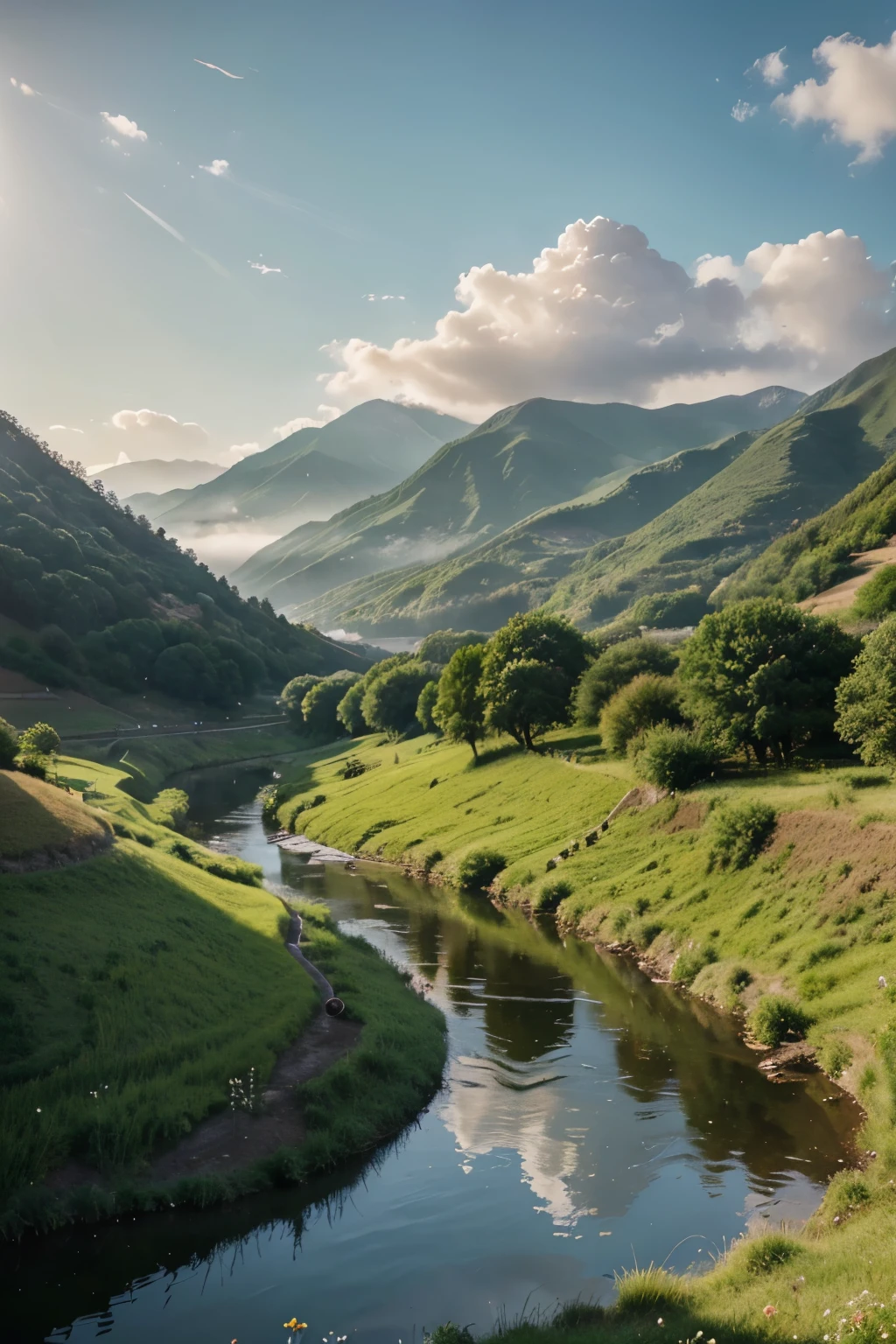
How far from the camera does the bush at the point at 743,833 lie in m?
48.1

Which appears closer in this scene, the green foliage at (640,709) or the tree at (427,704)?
the green foliage at (640,709)

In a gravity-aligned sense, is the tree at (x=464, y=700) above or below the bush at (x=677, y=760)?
above

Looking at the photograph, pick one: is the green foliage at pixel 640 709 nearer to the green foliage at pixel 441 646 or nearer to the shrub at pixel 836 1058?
the shrub at pixel 836 1058

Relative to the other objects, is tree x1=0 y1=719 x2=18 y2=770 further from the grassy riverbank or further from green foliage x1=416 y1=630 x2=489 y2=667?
green foliage x1=416 y1=630 x2=489 y2=667

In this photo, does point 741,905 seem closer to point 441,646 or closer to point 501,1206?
point 501,1206

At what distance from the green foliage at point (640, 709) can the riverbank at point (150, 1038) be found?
34065mm

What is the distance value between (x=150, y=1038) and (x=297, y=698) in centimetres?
16100

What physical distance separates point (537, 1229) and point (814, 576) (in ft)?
507

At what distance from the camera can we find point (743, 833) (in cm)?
4859

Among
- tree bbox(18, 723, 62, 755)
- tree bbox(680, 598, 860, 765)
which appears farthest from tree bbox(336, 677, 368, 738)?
tree bbox(680, 598, 860, 765)

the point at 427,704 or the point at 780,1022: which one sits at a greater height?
the point at 427,704

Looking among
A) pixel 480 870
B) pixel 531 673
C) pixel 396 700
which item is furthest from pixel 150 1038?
pixel 396 700

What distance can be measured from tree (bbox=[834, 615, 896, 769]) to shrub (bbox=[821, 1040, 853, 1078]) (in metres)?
20.3

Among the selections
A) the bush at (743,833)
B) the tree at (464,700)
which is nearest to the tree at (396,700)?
the tree at (464,700)
